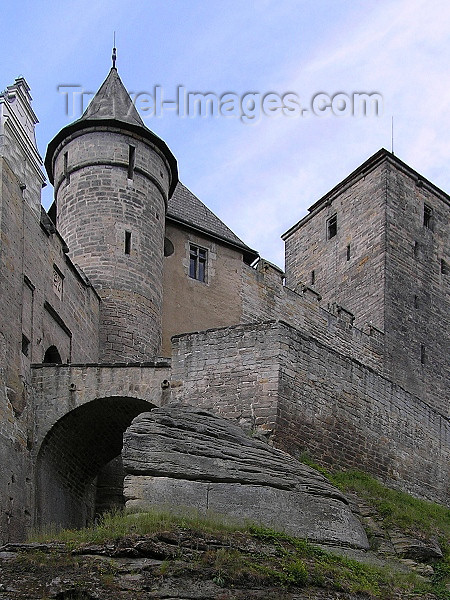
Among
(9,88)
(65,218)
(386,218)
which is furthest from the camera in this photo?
(386,218)

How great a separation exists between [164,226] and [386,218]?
30.0 ft

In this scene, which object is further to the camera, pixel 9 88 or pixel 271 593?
pixel 9 88

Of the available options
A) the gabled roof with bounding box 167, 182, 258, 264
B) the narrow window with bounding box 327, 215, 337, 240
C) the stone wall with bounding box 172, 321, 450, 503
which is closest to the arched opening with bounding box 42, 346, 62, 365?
the stone wall with bounding box 172, 321, 450, 503

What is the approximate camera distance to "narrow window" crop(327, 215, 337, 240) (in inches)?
1468

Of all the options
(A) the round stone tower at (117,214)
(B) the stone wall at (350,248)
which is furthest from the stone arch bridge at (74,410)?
(B) the stone wall at (350,248)

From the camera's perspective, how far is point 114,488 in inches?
950

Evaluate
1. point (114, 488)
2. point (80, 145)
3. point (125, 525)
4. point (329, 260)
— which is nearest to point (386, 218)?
point (329, 260)

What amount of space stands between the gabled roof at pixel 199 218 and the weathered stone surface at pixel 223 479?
37.8 ft

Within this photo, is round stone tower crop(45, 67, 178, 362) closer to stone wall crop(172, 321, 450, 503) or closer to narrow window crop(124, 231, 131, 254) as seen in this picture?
narrow window crop(124, 231, 131, 254)

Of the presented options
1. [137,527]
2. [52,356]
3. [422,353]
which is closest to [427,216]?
[422,353]

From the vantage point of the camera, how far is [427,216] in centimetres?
3678

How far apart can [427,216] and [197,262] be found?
1005cm

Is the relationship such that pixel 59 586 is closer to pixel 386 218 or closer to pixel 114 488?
pixel 114 488

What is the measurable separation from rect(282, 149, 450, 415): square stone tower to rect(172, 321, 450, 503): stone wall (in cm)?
Answer: 981
